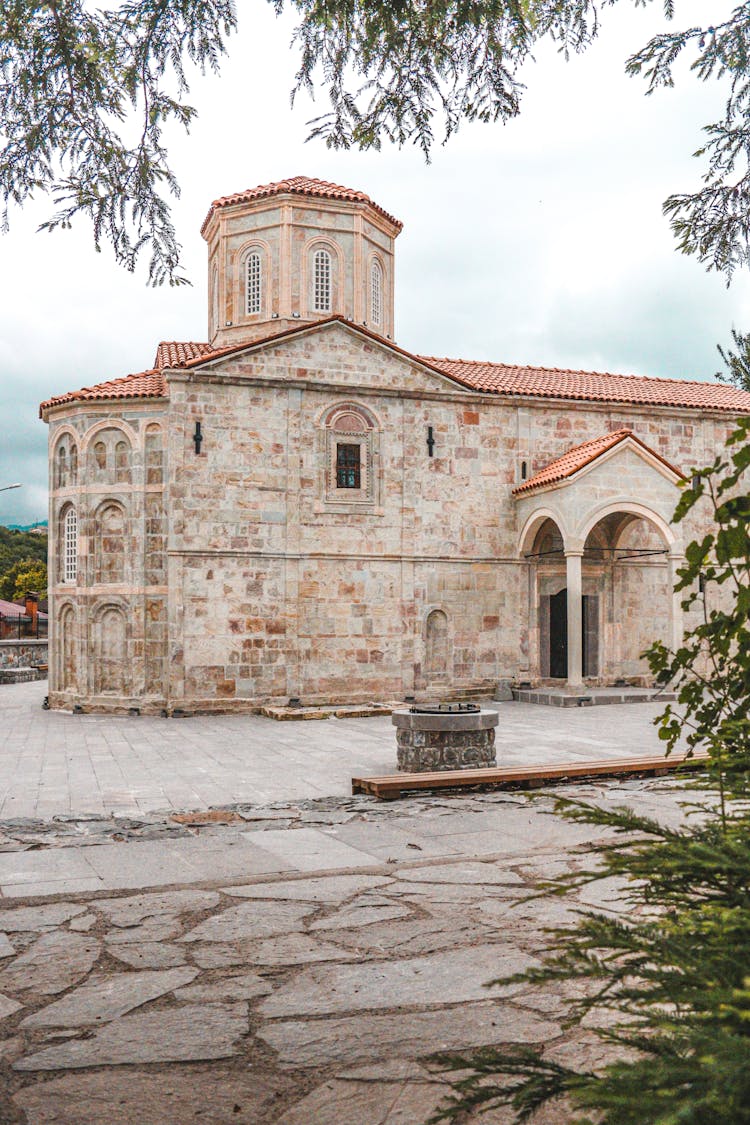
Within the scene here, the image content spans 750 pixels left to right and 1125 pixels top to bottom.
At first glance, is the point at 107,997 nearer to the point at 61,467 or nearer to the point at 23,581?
the point at 61,467

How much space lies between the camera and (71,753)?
12.4 m

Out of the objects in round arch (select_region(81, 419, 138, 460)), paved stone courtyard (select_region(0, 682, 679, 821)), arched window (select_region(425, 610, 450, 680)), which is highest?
round arch (select_region(81, 419, 138, 460))

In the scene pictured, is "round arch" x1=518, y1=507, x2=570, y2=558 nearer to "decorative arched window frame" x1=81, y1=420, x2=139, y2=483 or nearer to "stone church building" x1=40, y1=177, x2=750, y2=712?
"stone church building" x1=40, y1=177, x2=750, y2=712

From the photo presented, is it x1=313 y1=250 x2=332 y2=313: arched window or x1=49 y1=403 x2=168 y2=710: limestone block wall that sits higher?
x1=313 y1=250 x2=332 y2=313: arched window

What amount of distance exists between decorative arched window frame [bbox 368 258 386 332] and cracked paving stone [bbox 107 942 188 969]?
1895 cm

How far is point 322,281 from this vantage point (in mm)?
21344

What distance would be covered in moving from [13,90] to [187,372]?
43.0 feet

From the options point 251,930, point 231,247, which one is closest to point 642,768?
point 251,930

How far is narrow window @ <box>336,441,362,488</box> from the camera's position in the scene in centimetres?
1925

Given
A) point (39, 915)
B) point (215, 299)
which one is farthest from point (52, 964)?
point (215, 299)

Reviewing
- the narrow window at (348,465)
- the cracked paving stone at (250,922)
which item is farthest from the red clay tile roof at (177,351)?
the cracked paving stone at (250,922)

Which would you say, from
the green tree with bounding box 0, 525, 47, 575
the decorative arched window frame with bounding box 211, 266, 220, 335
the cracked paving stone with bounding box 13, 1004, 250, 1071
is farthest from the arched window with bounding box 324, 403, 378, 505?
the green tree with bounding box 0, 525, 47, 575

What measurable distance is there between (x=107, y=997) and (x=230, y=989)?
0.50m

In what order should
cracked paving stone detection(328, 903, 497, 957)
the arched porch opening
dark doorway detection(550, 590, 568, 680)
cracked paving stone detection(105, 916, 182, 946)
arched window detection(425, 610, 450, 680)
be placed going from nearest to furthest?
cracked paving stone detection(328, 903, 497, 957) < cracked paving stone detection(105, 916, 182, 946) < arched window detection(425, 610, 450, 680) < the arched porch opening < dark doorway detection(550, 590, 568, 680)
